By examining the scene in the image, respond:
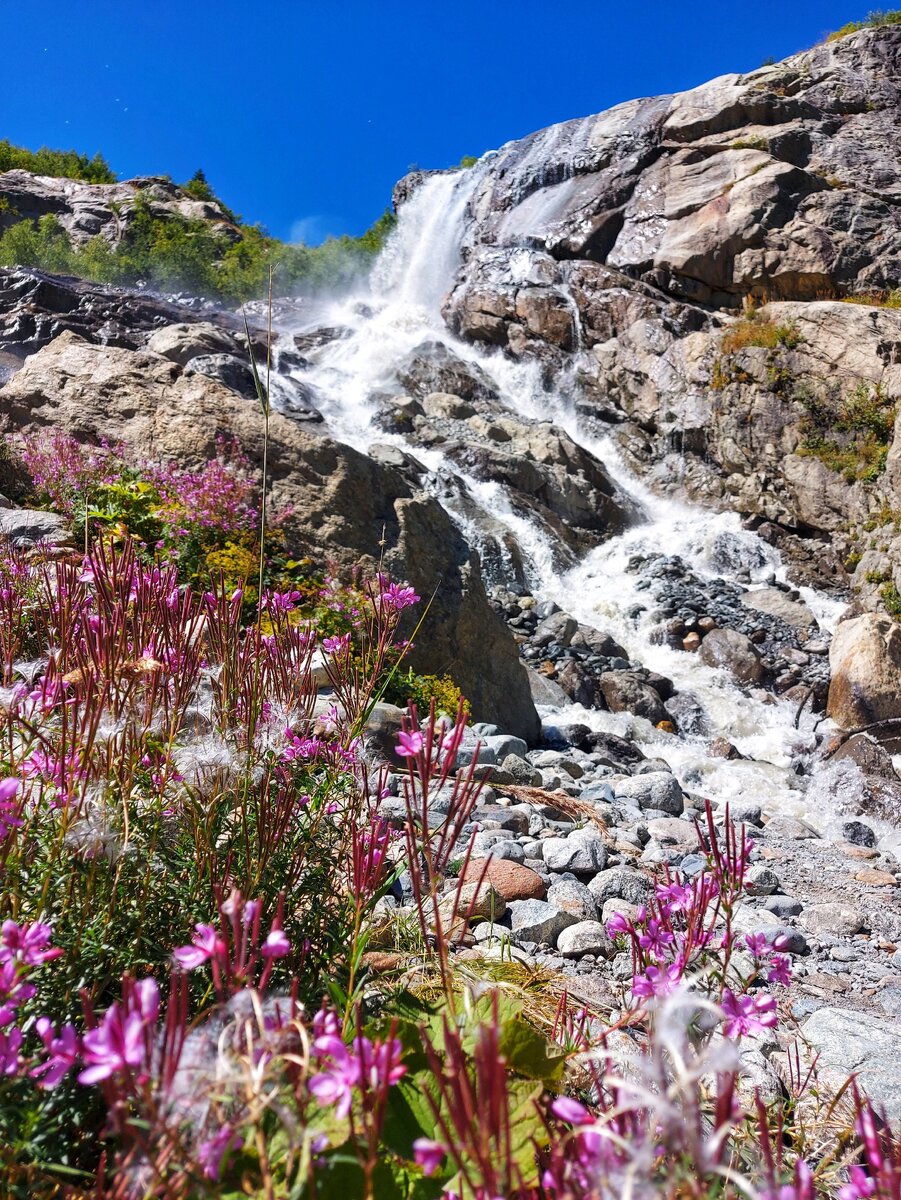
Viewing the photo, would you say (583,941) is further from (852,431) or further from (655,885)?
(852,431)

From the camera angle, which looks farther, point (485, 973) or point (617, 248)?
point (617, 248)

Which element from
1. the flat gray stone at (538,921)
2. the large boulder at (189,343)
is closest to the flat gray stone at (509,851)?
the flat gray stone at (538,921)

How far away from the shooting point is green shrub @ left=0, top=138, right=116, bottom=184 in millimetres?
39312

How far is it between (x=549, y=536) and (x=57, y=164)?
1723 inches

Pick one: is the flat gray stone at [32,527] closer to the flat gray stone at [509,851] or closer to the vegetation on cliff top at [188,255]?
the flat gray stone at [509,851]

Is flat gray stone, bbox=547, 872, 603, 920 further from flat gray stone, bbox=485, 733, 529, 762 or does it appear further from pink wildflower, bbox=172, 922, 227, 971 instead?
pink wildflower, bbox=172, 922, 227, 971

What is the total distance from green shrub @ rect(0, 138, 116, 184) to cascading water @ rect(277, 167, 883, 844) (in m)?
25.9

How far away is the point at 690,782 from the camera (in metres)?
6.42

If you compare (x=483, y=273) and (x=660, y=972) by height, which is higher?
(x=483, y=273)

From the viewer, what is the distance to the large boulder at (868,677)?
7.71m

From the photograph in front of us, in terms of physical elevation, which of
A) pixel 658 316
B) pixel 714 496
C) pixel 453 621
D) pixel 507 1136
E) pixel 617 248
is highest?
pixel 617 248

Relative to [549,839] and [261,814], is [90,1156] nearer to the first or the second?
[261,814]

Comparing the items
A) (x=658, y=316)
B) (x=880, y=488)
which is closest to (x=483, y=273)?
(x=658, y=316)

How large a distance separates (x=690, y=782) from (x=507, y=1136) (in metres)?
6.35
